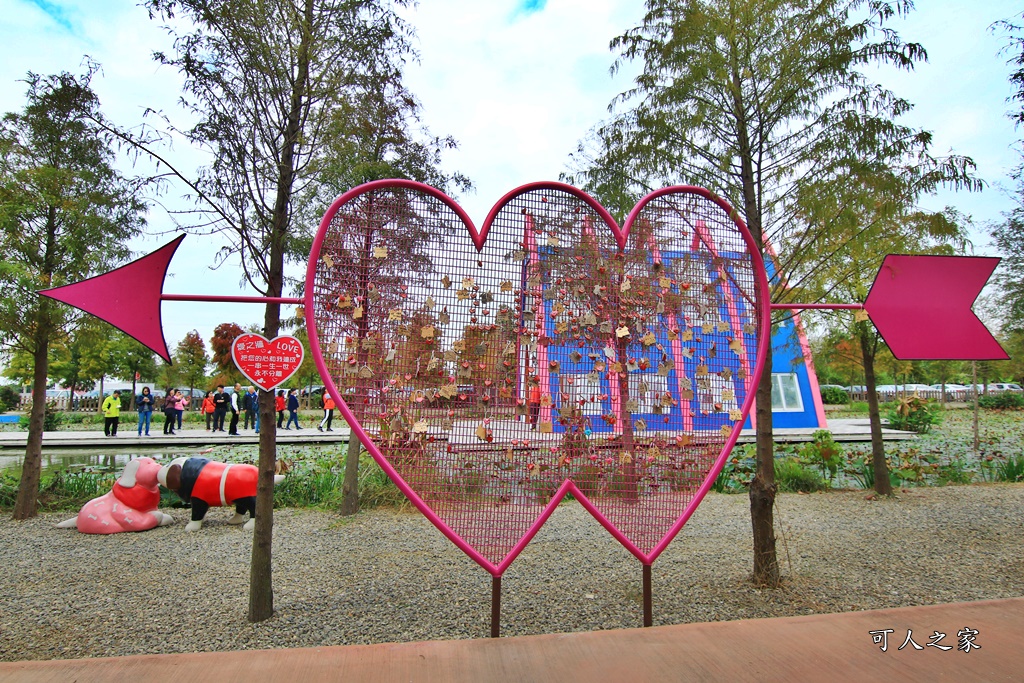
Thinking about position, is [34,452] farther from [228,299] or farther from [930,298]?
[930,298]

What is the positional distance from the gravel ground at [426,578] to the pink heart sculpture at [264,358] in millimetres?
1457

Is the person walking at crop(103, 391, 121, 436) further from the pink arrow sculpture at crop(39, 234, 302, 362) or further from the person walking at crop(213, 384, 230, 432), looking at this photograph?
the pink arrow sculpture at crop(39, 234, 302, 362)

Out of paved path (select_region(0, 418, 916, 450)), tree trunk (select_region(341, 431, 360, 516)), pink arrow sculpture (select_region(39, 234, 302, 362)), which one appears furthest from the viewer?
paved path (select_region(0, 418, 916, 450))

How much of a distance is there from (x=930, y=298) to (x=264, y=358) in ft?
12.6

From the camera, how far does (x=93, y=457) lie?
40.0 feet

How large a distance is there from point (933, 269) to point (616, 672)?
2777 millimetres

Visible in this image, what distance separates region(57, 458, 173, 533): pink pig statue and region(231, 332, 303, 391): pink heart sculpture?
11.4ft

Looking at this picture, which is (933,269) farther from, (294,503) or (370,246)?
(294,503)

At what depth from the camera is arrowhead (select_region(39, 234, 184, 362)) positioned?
9.29 feet

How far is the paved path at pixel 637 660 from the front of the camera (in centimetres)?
255

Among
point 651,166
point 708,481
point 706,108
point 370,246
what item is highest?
point 706,108

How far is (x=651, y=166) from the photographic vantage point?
5.03 m

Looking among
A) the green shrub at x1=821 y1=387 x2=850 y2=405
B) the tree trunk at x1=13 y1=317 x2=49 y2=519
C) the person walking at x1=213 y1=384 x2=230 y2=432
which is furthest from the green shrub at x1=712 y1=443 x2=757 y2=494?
the green shrub at x1=821 y1=387 x2=850 y2=405

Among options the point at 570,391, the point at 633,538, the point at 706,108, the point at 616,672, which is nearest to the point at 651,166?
the point at 706,108
